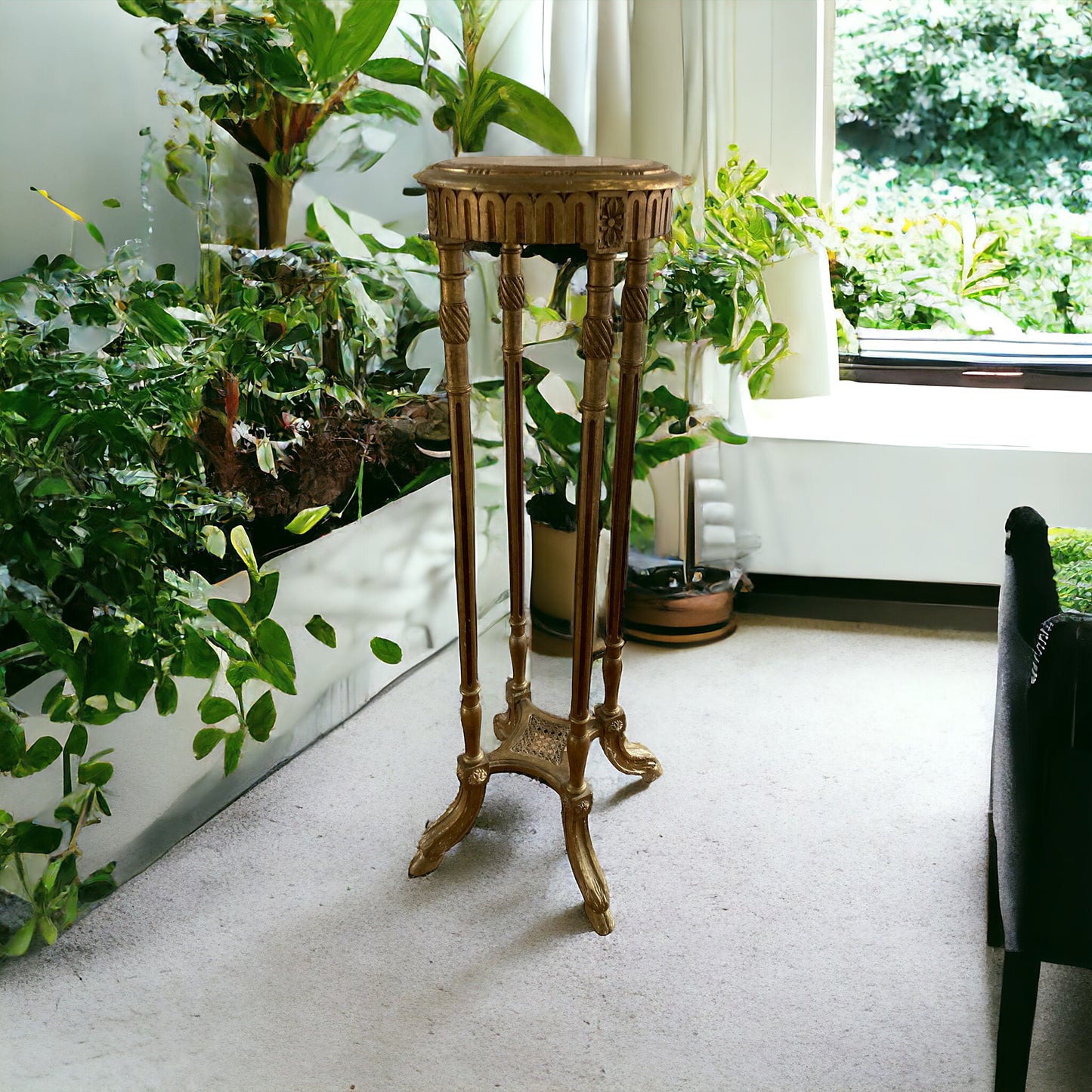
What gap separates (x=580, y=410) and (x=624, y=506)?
197mm

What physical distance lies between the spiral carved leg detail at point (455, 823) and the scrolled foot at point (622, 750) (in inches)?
8.7

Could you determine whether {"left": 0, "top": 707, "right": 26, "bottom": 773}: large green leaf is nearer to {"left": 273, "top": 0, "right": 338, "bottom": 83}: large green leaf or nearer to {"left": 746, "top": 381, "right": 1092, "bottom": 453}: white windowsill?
{"left": 273, "top": 0, "right": 338, "bottom": 83}: large green leaf

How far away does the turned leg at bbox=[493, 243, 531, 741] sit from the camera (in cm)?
144

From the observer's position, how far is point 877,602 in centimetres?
246

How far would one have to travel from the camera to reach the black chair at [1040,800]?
1.00 meters

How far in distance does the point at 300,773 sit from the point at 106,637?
0.69m

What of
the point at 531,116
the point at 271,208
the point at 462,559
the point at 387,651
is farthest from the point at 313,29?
the point at 387,651

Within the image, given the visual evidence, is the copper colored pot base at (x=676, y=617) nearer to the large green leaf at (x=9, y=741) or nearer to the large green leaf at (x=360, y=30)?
the large green leaf at (x=360, y=30)

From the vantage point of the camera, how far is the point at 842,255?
2.69m

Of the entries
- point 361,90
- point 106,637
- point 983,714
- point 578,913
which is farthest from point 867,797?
point 361,90

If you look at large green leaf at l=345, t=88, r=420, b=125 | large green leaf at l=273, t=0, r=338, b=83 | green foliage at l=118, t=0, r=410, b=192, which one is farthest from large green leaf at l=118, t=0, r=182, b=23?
large green leaf at l=345, t=88, r=420, b=125

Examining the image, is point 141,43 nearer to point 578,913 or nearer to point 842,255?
point 578,913

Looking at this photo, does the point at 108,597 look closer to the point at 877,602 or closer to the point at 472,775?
the point at 472,775

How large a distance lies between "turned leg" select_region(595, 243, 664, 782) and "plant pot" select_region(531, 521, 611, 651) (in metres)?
0.45
